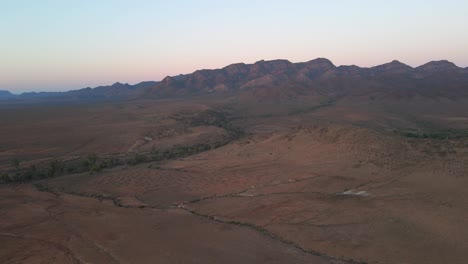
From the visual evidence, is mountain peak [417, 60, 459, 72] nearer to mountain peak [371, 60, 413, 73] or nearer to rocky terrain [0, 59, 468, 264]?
mountain peak [371, 60, 413, 73]

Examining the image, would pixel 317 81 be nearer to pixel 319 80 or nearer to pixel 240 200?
pixel 319 80

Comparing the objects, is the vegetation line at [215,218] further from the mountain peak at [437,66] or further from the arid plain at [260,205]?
the mountain peak at [437,66]

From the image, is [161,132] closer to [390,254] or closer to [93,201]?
[93,201]

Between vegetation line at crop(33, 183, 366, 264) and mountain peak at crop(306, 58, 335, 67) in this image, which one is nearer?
vegetation line at crop(33, 183, 366, 264)

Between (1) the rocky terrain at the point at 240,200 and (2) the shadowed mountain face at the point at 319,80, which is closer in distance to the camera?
(1) the rocky terrain at the point at 240,200

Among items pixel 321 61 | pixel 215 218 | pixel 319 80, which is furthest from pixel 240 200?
pixel 321 61

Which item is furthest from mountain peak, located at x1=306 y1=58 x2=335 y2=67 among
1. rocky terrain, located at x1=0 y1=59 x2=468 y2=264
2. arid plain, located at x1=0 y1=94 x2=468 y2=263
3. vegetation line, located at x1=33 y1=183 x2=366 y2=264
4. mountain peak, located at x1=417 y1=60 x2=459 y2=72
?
vegetation line, located at x1=33 y1=183 x2=366 y2=264

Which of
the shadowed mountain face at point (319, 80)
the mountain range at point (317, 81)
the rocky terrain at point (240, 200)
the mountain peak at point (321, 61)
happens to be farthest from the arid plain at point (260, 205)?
the mountain peak at point (321, 61)
